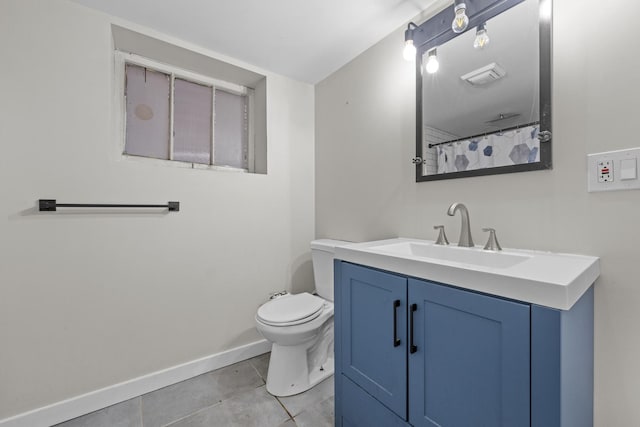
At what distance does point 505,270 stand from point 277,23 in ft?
5.58

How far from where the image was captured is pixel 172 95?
1882 millimetres

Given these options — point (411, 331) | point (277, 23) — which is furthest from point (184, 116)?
point (411, 331)

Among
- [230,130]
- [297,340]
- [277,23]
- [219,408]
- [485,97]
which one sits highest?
[277,23]

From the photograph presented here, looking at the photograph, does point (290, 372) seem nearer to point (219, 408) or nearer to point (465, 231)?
point (219, 408)

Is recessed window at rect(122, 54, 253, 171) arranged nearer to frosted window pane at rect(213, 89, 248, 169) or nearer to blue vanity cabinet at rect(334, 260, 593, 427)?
frosted window pane at rect(213, 89, 248, 169)

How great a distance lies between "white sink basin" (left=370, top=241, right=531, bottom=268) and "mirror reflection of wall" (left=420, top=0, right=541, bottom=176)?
0.39 meters

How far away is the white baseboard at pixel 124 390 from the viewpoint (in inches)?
52.7

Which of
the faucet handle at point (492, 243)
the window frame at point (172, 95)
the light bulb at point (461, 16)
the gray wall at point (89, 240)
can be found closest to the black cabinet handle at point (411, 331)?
the faucet handle at point (492, 243)

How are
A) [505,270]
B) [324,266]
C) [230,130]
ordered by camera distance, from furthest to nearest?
[230,130] → [324,266] → [505,270]

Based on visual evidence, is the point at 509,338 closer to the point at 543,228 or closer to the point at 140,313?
the point at 543,228

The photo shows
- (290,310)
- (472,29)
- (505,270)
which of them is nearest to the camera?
(505,270)

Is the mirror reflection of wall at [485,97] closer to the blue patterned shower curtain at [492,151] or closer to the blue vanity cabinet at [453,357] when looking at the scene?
the blue patterned shower curtain at [492,151]

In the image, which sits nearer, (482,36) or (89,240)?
(482,36)

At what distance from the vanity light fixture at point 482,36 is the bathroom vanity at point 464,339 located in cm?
93
